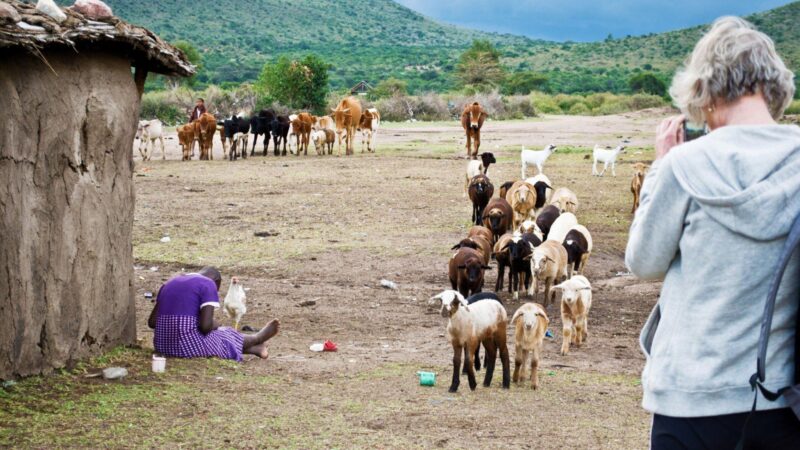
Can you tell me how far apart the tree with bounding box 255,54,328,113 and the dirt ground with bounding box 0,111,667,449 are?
74.5 ft

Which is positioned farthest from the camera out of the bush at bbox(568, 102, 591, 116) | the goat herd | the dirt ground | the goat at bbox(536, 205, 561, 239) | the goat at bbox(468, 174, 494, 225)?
the bush at bbox(568, 102, 591, 116)

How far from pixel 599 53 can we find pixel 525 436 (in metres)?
119

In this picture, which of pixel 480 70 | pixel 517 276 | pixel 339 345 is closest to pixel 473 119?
pixel 517 276

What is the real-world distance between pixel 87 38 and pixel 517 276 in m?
6.83

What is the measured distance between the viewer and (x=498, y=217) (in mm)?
15047

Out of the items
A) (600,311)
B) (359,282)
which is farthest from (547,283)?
(359,282)

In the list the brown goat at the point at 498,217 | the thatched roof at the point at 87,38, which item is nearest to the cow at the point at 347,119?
the brown goat at the point at 498,217

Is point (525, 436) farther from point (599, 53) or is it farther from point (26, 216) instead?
point (599, 53)

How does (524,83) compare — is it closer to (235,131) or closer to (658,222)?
(235,131)

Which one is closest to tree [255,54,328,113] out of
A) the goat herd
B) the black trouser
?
the goat herd

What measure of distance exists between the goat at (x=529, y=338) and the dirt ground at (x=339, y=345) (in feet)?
0.66

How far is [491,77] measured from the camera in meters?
84.4

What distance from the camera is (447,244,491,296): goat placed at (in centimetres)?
1148

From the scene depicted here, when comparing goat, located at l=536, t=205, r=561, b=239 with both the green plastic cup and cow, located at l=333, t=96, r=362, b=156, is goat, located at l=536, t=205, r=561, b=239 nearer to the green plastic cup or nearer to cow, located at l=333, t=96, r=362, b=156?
the green plastic cup
